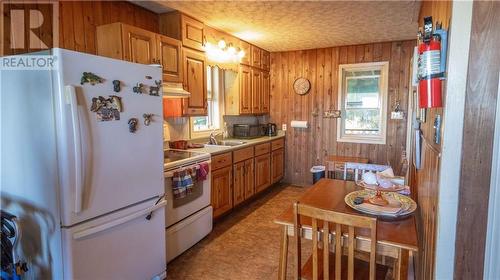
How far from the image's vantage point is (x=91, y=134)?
5.43 ft

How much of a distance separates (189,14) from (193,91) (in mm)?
778

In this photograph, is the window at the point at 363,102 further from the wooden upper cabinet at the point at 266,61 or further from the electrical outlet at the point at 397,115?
the wooden upper cabinet at the point at 266,61

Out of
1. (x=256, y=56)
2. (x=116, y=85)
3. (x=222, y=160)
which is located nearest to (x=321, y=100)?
(x=256, y=56)

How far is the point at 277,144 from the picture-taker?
4711mm

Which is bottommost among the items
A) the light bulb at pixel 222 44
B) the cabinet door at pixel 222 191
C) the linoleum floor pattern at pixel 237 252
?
Answer: the linoleum floor pattern at pixel 237 252

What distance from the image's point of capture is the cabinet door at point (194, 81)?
3037 millimetres

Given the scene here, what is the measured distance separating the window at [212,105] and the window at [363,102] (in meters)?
1.88

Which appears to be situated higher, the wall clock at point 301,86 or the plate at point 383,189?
the wall clock at point 301,86

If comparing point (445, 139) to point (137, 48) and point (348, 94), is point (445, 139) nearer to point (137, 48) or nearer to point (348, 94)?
point (137, 48)

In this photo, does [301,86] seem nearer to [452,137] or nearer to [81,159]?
[81,159]

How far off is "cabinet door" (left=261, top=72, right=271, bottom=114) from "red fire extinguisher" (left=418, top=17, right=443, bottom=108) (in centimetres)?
370

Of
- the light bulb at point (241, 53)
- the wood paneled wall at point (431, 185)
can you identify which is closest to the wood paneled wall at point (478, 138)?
the wood paneled wall at point (431, 185)

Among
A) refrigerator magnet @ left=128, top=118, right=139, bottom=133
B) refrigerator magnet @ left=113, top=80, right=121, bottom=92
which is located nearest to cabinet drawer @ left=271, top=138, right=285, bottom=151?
refrigerator magnet @ left=128, top=118, right=139, bottom=133

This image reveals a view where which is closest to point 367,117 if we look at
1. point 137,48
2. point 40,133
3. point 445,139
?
point 137,48
